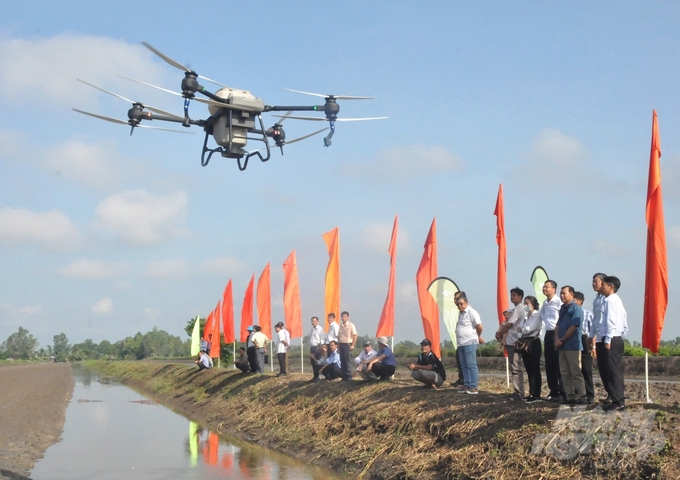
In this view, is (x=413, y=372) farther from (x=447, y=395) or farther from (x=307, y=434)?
(x=307, y=434)

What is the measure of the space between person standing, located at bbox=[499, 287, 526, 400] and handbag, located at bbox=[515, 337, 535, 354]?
290 mm

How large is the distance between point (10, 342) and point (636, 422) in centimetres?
20663

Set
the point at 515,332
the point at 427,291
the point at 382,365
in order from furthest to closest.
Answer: the point at 427,291 < the point at 382,365 < the point at 515,332

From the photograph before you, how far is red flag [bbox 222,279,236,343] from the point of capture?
32938 mm

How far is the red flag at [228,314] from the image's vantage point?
3294 cm

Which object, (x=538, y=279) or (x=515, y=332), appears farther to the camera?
(x=538, y=279)

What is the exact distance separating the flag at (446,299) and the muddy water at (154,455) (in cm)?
419

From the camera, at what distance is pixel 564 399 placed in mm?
10438

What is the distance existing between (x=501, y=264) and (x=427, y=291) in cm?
185

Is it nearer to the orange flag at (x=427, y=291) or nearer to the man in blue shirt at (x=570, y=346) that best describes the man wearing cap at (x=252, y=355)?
the orange flag at (x=427, y=291)

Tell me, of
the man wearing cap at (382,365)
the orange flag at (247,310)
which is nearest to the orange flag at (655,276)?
the man wearing cap at (382,365)

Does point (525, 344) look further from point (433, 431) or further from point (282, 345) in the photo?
point (282, 345)

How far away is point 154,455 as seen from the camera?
1478 centimetres

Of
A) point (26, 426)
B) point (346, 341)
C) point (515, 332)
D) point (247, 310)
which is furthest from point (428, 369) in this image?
point (247, 310)
